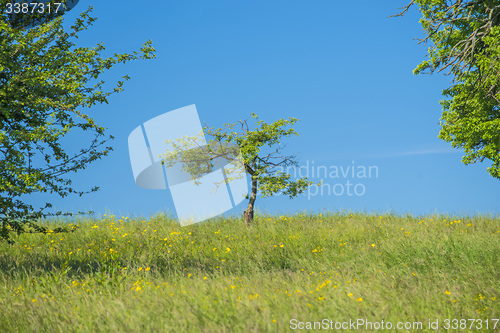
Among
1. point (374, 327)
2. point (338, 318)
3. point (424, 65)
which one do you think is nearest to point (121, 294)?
point (338, 318)

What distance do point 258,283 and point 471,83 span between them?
47.3ft

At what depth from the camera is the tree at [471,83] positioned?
13.7 metres

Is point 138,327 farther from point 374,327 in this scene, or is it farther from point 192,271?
point 192,271

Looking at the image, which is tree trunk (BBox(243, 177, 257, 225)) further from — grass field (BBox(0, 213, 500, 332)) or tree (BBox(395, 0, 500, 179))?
tree (BBox(395, 0, 500, 179))

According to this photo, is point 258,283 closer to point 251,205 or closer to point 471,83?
point 251,205

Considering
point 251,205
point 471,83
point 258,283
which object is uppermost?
point 471,83

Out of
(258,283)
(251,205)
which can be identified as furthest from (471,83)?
(258,283)

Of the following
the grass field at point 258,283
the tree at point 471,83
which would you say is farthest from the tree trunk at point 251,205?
the tree at point 471,83

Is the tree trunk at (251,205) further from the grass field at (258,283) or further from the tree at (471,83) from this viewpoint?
the tree at (471,83)

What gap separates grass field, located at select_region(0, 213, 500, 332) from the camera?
182 inches

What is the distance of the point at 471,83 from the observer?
52.3 ft

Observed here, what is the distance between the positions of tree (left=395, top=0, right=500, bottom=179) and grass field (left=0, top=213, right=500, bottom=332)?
4.90m

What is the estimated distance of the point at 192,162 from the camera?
14.8 meters

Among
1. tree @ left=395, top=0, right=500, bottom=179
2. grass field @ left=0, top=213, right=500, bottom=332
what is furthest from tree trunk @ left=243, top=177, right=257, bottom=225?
tree @ left=395, top=0, right=500, bottom=179
